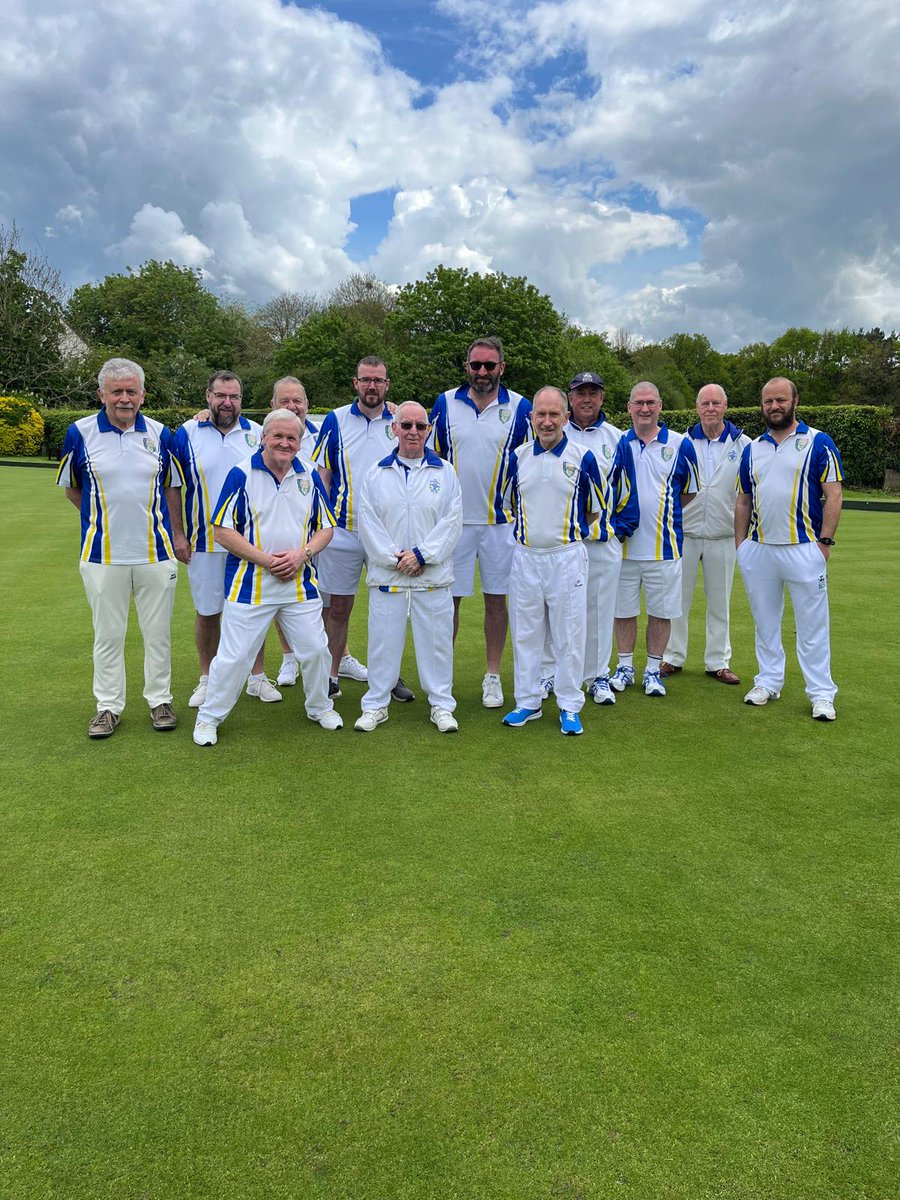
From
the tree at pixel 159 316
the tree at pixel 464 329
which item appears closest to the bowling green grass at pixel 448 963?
the tree at pixel 464 329

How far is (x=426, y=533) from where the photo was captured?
492 centimetres

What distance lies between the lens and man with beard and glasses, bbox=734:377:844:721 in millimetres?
5246

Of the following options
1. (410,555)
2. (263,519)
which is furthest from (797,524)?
(263,519)

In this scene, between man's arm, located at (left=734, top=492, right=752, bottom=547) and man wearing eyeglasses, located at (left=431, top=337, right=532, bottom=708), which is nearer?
man wearing eyeglasses, located at (left=431, top=337, right=532, bottom=708)

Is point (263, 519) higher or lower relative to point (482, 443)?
lower

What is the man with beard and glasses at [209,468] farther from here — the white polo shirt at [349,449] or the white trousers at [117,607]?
the white polo shirt at [349,449]

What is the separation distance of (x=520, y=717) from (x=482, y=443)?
1.77 m

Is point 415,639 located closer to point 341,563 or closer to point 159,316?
point 341,563

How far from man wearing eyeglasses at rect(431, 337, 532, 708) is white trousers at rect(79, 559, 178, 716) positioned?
183 centimetres

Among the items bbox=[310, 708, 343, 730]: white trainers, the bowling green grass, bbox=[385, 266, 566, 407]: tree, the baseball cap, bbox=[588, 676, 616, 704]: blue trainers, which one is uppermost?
bbox=[385, 266, 566, 407]: tree

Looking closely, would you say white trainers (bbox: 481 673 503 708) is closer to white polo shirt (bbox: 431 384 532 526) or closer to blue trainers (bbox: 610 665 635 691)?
blue trainers (bbox: 610 665 635 691)

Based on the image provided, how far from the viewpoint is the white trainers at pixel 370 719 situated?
490 centimetres

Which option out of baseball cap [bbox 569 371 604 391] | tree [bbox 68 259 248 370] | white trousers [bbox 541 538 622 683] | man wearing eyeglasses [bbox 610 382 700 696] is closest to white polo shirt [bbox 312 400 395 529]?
baseball cap [bbox 569 371 604 391]

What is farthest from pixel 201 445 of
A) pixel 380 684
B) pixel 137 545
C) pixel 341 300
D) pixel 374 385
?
pixel 341 300
